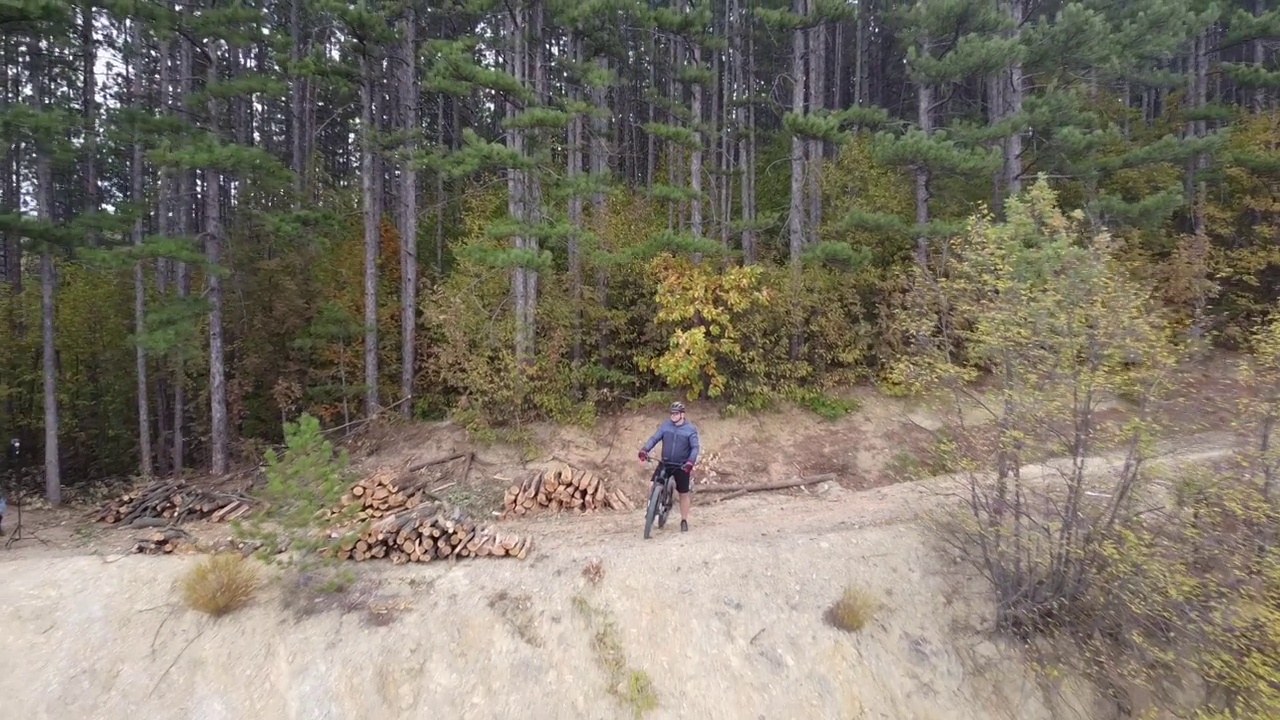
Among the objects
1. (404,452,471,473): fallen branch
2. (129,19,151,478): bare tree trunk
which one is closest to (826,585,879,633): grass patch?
(404,452,471,473): fallen branch

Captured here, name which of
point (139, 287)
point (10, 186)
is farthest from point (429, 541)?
point (10, 186)

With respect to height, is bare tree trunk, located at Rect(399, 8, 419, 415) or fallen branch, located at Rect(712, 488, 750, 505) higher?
bare tree trunk, located at Rect(399, 8, 419, 415)

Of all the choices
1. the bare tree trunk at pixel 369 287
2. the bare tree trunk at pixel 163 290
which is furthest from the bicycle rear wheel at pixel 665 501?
the bare tree trunk at pixel 163 290

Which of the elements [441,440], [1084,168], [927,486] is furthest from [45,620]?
[1084,168]

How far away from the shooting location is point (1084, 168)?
45.4 ft

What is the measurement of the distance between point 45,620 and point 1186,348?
11087 mm

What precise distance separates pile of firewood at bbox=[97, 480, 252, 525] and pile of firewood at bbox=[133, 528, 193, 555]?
6.47 ft

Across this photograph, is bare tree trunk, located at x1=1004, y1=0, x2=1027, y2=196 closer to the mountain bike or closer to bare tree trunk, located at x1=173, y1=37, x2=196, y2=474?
the mountain bike

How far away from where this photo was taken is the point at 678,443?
7891 millimetres

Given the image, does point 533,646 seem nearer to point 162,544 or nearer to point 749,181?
point 162,544

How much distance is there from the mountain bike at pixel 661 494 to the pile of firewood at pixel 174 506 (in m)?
6.63

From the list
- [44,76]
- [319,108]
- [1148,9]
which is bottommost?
[44,76]

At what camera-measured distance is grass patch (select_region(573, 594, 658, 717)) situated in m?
6.01

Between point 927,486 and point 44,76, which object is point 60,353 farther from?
point 927,486
